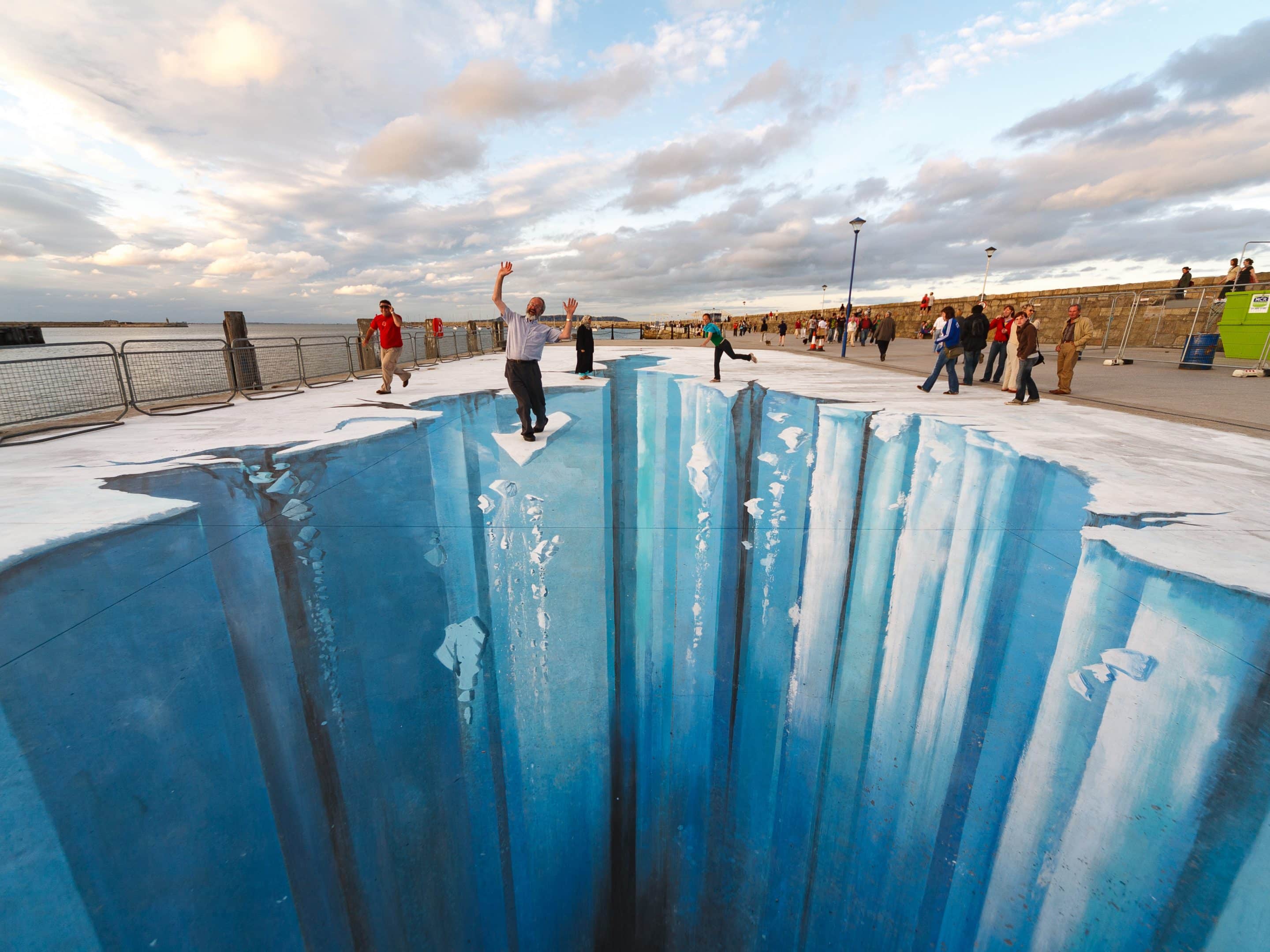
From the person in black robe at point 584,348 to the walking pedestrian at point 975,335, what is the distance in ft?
29.0

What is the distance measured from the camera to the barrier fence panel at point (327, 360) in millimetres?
13836

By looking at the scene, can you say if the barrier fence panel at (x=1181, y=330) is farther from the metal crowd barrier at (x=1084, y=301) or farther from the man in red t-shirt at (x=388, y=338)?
the man in red t-shirt at (x=388, y=338)

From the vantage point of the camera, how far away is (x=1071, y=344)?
423 inches

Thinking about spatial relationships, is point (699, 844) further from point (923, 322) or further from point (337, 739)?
point (923, 322)

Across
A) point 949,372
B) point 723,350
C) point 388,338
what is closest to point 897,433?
point 949,372

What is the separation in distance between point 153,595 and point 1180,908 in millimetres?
4966

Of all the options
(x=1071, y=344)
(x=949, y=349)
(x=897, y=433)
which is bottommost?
(x=897, y=433)

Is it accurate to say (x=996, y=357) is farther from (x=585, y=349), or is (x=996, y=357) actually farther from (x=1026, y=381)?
(x=585, y=349)

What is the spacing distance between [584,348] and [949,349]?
8.52m

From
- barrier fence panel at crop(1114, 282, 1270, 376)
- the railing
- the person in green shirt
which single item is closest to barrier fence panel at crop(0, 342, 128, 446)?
the railing

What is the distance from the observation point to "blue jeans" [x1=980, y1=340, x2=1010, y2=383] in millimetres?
13359

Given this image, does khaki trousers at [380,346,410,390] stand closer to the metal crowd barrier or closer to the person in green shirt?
the person in green shirt

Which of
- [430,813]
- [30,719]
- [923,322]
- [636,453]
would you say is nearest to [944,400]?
[636,453]

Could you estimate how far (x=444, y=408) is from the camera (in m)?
10.2
